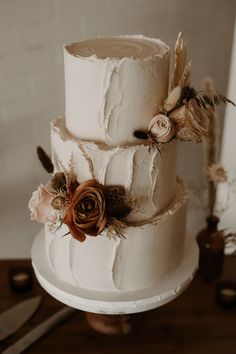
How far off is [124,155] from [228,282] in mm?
544

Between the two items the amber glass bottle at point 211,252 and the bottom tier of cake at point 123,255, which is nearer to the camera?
the bottom tier of cake at point 123,255

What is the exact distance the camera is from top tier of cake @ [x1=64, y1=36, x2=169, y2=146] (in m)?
0.89

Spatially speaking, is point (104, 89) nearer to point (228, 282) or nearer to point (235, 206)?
point (228, 282)

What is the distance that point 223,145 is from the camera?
1480 millimetres

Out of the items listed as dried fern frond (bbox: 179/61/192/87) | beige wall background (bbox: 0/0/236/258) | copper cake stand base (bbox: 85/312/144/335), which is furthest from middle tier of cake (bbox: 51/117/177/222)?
beige wall background (bbox: 0/0/236/258)

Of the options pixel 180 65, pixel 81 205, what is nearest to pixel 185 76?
pixel 180 65

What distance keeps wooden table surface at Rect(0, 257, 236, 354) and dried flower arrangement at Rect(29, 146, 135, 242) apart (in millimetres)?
298

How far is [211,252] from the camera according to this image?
1.32 m

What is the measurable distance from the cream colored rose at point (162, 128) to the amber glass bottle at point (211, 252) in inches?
19.2

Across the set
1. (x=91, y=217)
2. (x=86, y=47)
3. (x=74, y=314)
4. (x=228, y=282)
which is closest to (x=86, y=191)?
(x=91, y=217)

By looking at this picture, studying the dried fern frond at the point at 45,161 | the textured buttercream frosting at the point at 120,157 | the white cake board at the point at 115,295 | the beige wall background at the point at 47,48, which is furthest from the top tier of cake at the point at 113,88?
the beige wall background at the point at 47,48

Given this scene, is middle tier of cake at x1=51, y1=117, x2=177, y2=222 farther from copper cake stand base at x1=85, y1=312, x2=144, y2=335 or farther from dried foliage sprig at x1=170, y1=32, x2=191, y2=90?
copper cake stand base at x1=85, y1=312, x2=144, y2=335

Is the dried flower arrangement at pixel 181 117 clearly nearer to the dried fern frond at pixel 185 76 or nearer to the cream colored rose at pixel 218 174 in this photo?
the dried fern frond at pixel 185 76

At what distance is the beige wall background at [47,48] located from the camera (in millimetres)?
1354
